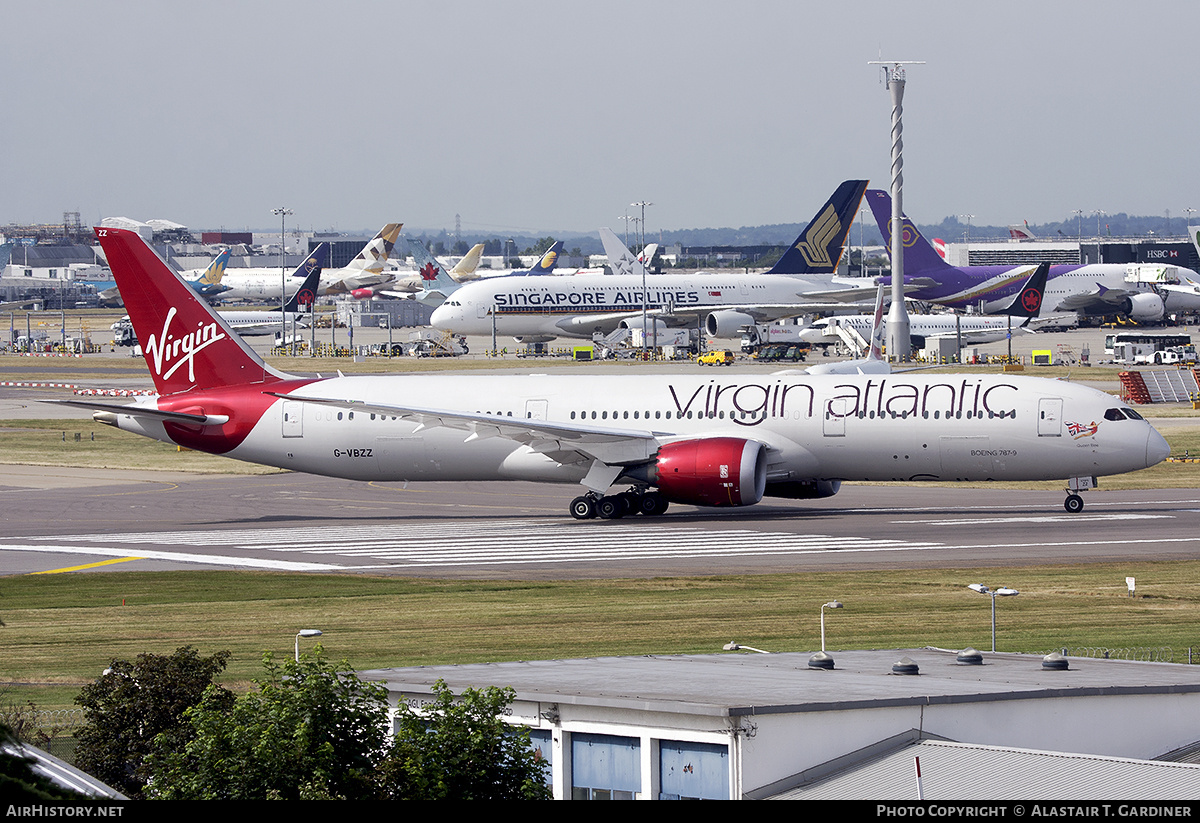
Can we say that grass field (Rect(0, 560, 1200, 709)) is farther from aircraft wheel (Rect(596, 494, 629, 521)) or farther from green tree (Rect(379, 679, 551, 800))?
green tree (Rect(379, 679, 551, 800))

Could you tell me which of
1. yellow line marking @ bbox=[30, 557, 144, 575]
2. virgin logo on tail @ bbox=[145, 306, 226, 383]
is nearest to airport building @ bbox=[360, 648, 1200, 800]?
yellow line marking @ bbox=[30, 557, 144, 575]

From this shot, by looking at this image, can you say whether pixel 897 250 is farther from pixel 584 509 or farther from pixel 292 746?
pixel 292 746

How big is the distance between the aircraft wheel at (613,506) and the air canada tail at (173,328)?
12.3m

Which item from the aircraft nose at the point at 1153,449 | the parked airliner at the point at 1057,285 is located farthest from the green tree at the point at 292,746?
the parked airliner at the point at 1057,285

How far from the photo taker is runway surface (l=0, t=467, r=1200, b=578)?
38656mm

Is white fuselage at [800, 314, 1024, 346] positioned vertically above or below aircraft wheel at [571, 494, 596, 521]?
above

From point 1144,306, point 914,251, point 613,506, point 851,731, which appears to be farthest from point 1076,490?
point 1144,306

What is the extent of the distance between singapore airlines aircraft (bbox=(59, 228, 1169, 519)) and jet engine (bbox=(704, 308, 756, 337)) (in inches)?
2837

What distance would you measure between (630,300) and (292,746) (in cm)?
11115

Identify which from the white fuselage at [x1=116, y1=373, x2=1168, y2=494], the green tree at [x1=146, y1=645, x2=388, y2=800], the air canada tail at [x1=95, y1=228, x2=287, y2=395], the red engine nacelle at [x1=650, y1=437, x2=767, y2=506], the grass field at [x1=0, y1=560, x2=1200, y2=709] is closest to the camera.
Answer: the green tree at [x1=146, y1=645, x2=388, y2=800]

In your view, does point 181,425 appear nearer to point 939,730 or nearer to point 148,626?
point 148,626

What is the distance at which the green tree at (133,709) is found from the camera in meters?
19.0

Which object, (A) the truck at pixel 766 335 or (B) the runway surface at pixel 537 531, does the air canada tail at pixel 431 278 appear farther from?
(B) the runway surface at pixel 537 531

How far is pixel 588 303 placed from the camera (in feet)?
407
